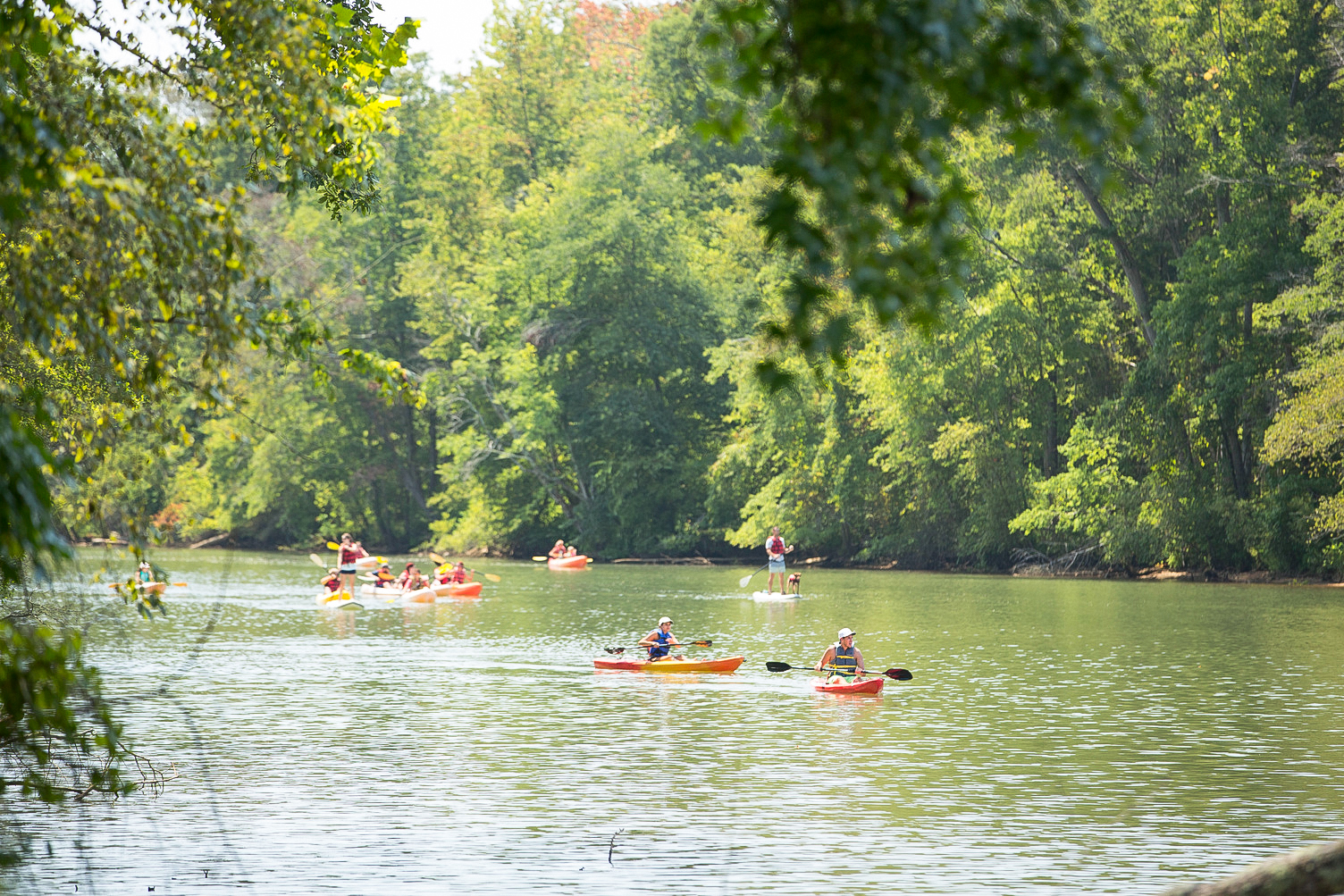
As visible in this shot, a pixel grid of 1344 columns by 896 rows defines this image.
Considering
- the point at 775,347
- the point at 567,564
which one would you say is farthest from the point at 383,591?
the point at 775,347

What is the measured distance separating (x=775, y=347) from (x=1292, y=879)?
71.3ft

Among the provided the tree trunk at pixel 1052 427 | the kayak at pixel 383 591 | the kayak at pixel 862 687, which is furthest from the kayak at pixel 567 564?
the kayak at pixel 862 687

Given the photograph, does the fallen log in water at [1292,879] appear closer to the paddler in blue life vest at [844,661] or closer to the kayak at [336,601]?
the paddler in blue life vest at [844,661]

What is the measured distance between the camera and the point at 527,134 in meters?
72.5

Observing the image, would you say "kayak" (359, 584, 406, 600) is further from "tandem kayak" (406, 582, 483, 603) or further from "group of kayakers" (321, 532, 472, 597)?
"tandem kayak" (406, 582, 483, 603)

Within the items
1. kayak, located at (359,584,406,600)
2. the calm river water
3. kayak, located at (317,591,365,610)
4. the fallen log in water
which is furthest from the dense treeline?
the fallen log in water

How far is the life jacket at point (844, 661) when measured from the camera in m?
20.7

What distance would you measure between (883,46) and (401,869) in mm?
8174

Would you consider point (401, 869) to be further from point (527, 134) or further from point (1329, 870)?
point (527, 134)

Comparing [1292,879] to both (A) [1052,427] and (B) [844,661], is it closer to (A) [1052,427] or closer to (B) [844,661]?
(B) [844,661]

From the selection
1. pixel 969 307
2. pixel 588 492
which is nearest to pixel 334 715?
pixel 969 307

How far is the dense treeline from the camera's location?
132 ft

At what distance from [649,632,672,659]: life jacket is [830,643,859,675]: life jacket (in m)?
3.31

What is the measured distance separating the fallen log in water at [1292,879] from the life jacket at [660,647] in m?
17.9
